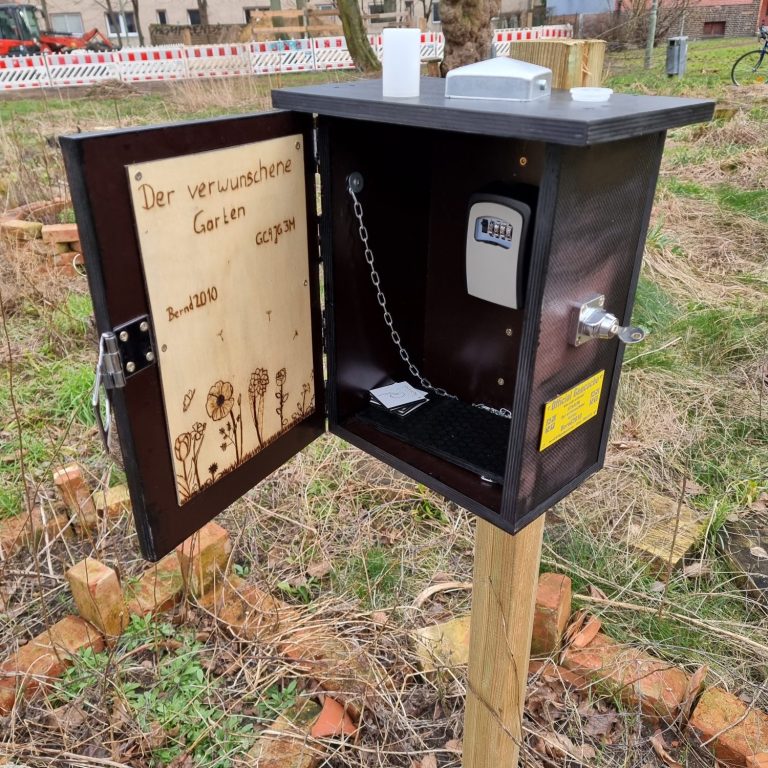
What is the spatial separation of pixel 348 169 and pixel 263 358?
0.41m

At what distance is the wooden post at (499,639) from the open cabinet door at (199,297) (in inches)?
18.6

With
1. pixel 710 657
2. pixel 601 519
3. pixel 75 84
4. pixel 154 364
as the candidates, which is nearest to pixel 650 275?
pixel 601 519

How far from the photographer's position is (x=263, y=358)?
1.25 metres

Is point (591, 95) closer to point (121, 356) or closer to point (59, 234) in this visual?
point (121, 356)

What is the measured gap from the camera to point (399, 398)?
5.24 feet

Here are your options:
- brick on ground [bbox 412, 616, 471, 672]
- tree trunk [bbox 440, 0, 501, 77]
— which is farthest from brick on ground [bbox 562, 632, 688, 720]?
tree trunk [bbox 440, 0, 501, 77]

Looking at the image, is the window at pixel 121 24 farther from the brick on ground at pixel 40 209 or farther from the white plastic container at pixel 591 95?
the white plastic container at pixel 591 95

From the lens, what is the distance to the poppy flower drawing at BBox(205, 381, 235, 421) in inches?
45.2

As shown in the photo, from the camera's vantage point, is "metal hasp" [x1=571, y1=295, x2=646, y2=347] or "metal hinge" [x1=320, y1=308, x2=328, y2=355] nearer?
"metal hasp" [x1=571, y1=295, x2=646, y2=347]

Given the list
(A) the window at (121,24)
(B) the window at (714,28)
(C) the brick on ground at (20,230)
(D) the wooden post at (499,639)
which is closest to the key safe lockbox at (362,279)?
(D) the wooden post at (499,639)

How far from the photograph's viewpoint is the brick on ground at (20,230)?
4160mm

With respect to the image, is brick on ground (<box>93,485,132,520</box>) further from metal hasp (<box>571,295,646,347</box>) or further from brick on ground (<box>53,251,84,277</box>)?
brick on ground (<box>53,251,84,277</box>)

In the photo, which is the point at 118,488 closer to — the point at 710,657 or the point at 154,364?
the point at 154,364

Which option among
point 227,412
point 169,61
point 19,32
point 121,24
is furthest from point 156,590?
point 121,24
